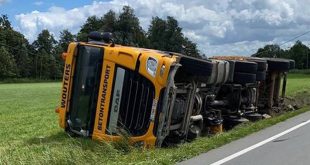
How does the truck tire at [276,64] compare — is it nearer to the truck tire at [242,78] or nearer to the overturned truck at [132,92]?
the truck tire at [242,78]

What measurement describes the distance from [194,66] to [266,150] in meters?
1.98

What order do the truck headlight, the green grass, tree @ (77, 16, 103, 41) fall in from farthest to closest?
tree @ (77, 16, 103, 41) → the green grass → the truck headlight

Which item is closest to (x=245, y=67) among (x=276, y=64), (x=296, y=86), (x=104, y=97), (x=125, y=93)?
(x=276, y=64)

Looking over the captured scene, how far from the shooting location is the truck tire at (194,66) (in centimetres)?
995

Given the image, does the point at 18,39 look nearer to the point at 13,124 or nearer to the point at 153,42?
the point at 153,42

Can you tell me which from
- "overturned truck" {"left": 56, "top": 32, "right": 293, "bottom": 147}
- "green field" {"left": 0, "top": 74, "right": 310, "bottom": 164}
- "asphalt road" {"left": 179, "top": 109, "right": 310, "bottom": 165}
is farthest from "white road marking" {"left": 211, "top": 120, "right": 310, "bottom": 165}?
"overturned truck" {"left": 56, "top": 32, "right": 293, "bottom": 147}

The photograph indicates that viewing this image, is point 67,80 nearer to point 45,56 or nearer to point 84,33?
point 84,33

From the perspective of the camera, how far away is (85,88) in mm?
9930

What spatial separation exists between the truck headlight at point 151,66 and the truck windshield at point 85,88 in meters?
0.92

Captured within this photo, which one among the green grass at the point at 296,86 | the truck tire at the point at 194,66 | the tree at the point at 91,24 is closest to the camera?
the truck tire at the point at 194,66

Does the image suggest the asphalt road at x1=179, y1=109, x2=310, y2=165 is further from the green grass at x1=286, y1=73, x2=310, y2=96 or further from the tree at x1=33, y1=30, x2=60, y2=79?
the tree at x1=33, y1=30, x2=60, y2=79

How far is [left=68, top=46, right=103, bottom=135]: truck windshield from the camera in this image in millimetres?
9805

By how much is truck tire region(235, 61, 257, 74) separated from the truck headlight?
3756 mm

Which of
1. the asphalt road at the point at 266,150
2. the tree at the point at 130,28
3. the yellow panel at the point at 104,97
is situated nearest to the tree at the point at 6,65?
the tree at the point at 130,28
